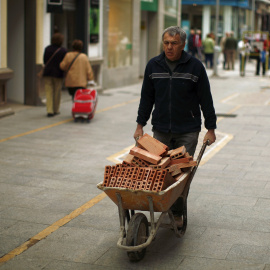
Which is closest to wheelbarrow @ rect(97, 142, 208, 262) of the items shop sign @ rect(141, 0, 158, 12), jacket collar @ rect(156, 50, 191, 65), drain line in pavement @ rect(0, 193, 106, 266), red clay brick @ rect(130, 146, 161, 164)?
red clay brick @ rect(130, 146, 161, 164)

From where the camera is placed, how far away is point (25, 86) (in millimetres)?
15742

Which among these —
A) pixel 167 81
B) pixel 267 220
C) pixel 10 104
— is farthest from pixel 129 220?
pixel 10 104

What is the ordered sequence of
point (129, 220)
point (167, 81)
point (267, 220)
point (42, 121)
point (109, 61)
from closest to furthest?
point (129, 220), point (167, 81), point (267, 220), point (42, 121), point (109, 61)

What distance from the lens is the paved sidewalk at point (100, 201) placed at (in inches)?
213

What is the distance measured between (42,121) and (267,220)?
7.72 metres

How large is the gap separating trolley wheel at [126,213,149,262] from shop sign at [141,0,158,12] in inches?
771

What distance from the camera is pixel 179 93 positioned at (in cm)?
588

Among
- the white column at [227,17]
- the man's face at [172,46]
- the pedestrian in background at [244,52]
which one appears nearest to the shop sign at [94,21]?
the pedestrian in background at [244,52]

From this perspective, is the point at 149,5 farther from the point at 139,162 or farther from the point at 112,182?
the point at 112,182

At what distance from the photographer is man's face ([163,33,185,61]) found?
570 centimetres

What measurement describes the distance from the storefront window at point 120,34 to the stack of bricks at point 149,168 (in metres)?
15.6

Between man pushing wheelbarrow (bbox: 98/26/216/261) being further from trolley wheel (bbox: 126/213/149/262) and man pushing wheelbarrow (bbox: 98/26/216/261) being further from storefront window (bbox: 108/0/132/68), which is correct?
storefront window (bbox: 108/0/132/68)

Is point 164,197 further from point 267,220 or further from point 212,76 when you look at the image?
point 212,76

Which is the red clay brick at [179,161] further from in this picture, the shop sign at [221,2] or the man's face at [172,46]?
the shop sign at [221,2]
